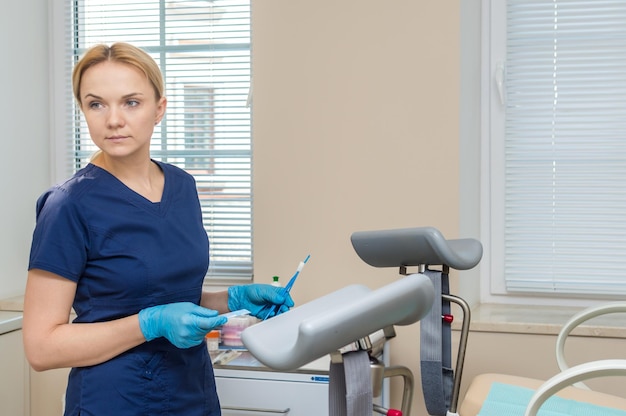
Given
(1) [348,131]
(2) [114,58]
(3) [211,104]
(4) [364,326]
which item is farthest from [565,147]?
(4) [364,326]

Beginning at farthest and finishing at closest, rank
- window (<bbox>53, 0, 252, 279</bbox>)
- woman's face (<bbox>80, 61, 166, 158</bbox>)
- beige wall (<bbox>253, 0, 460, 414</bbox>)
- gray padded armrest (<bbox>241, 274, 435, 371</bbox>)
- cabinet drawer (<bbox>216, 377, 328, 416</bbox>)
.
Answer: window (<bbox>53, 0, 252, 279</bbox>), beige wall (<bbox>253, 0, 460, 414</bbox>), cabinet drawer (<bbox>216, 377, 328, 416</bbox>), woman's face (<bbox>80, 61, 166, 158</bbox>), gray padded armrest (<bbox>241, 274, 435, 371</bbox>)

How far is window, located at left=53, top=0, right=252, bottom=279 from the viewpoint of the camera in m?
2.88

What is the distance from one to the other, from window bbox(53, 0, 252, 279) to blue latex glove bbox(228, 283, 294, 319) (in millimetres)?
1071

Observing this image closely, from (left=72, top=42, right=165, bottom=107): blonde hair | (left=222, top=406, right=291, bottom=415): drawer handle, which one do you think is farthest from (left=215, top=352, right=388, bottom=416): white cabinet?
(left=72, top=42, right=165, bottom=107): blonde hair

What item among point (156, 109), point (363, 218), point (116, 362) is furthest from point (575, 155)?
point (116, 362)

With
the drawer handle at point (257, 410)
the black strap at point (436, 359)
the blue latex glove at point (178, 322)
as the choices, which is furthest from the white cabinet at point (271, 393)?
the blue latex glove at point (178, 322)

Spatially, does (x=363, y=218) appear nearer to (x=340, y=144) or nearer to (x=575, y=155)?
(x=340, y=144)

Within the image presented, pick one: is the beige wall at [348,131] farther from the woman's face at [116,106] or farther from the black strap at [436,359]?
the woman's face at [116,106]

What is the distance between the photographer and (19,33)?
9.48 ft

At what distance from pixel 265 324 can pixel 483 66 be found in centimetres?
177

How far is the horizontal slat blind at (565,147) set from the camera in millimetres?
2570

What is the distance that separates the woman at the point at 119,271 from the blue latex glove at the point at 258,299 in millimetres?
145

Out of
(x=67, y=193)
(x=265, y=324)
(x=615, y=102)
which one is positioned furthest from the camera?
(x=615, y=102)

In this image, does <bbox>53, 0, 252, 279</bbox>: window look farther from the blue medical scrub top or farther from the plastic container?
the blue medical scrub top
